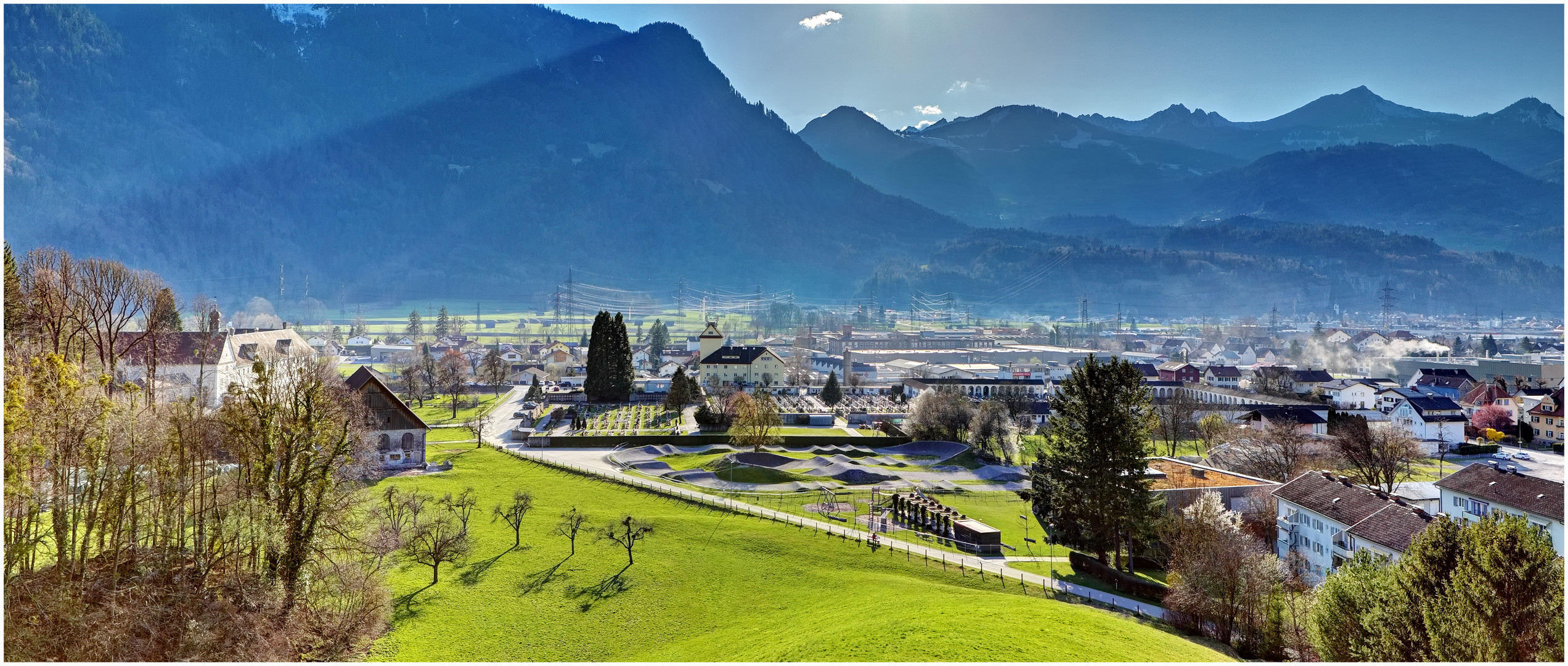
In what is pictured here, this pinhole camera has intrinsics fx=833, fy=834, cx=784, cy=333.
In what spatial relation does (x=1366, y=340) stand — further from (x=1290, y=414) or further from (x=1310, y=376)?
(x=1290, y=414)

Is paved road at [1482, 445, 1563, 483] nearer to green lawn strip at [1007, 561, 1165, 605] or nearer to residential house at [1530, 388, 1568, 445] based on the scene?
residential house at [1530, 388, 1568, 445]

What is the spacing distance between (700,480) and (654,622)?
18.8m

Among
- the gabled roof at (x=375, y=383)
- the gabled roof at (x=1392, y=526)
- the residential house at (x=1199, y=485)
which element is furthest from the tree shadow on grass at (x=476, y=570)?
the gabled roof at (x=1392, y=526)

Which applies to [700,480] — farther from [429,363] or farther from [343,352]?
[343,352]

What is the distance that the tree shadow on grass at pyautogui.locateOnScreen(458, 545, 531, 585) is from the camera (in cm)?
2255

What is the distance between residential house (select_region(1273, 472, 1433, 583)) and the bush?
503 cm

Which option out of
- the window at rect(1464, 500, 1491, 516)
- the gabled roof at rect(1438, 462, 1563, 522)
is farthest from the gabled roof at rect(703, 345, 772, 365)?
the window at rect(1464, 500, 1491, 516)

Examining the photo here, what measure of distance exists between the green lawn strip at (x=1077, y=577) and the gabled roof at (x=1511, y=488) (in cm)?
1011

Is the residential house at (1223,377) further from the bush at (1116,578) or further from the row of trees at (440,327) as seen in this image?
the row of trees at (440,327)

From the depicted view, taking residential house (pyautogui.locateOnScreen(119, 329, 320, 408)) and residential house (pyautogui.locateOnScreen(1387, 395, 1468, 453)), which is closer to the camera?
residential house (pyautogui.locateOnScreen(119, 329, 320, 408))

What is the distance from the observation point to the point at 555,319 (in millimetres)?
168625

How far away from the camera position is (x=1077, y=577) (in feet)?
84.4

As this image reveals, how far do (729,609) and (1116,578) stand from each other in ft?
40.2

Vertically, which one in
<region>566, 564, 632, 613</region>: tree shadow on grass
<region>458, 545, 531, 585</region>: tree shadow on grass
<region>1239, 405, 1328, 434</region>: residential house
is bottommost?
<region>566, 564, 632, 613</region>: tree shadow on grass
